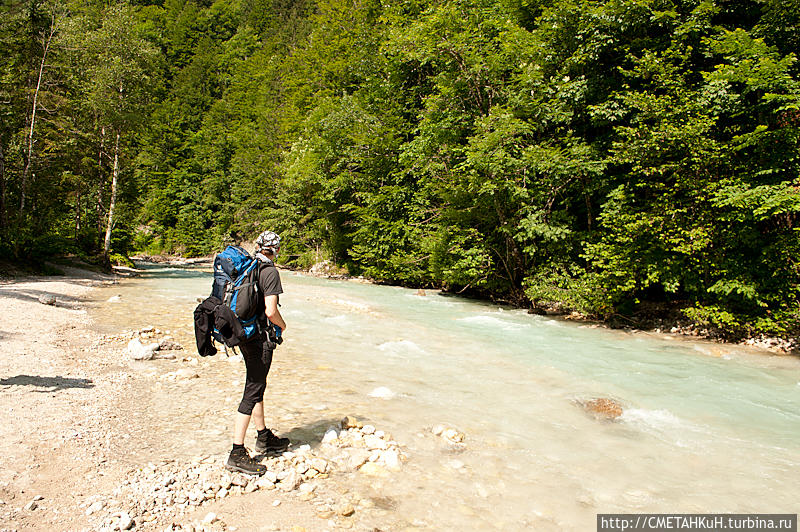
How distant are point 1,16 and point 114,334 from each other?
17922mm

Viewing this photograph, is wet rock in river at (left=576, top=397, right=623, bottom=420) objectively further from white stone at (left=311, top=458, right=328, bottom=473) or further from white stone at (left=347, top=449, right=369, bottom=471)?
white stone at (left=311, top=458, right=328, bottom=473)

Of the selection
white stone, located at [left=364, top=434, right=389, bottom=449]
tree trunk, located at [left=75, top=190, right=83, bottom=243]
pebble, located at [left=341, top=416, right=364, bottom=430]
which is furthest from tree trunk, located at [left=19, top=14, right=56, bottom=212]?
white stone, located at [left=364, top=434, right=389, bottom=449]

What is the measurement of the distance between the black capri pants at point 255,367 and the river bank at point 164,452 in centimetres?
65

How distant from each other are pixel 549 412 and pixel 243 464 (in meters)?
4.48

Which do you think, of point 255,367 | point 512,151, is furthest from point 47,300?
point 512,151

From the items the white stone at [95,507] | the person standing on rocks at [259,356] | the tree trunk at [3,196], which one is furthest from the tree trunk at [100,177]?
the white stone at [95,507]

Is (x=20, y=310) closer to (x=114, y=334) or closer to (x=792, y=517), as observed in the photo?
(x=114, y=334)

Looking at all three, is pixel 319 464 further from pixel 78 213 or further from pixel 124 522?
pixel 78 213

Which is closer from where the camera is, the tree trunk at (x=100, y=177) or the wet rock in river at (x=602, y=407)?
the wet rock in river at (x=602, y=407)

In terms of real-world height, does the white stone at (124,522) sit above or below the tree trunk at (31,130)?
below

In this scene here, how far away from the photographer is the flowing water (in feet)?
14.5

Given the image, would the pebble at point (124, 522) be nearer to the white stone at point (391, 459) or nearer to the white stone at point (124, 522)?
the white stone at point (124, 522)

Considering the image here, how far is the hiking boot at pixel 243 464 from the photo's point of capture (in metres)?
4.22

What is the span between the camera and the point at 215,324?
13.9 ft
